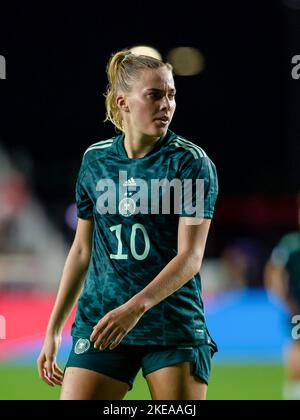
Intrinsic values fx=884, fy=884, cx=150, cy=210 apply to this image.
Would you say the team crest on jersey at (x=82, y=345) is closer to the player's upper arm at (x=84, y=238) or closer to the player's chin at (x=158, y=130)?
the player's upper arm at (x=84, y=238)

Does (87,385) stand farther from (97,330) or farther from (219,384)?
(219,384)

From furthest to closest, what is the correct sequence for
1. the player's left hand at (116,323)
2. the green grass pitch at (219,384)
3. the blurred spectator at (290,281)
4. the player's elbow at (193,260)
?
the green grass pitch at (219,384)
the blurred spectator at (290,281)
the player's elbow at (193,260)
the player's left hand at (116,323)

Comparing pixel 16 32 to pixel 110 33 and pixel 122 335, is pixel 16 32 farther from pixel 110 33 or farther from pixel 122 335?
pixel 122 335

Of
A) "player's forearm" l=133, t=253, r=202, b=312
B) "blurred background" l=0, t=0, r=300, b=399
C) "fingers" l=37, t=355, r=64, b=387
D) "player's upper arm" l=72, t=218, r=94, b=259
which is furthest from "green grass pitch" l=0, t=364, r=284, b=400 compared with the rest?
"player's forearm" l=133, t=253, r=202, b=312

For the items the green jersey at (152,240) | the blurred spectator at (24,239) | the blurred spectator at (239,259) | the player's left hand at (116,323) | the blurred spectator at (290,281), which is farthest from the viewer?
the blurred spectator at (239,259)

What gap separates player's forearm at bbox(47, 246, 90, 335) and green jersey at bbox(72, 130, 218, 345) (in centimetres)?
8

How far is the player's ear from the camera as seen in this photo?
329cm

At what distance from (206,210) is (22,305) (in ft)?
32.9

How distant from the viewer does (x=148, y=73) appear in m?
3.18

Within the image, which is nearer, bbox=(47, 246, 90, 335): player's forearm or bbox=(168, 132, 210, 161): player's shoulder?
bbox=(168, 132, 210, 161): player's shoulder

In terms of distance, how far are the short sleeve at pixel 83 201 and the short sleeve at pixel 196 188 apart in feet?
1.27

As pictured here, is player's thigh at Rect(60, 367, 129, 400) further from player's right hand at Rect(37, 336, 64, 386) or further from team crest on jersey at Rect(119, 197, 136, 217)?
team crest on jersey at Rect(119, 197, 136, 217)

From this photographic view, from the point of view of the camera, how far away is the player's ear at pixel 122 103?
329cm

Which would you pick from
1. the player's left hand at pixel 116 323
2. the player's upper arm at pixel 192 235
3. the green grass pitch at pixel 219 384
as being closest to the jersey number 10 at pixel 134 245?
the player's upper arm at pixel 192 235
